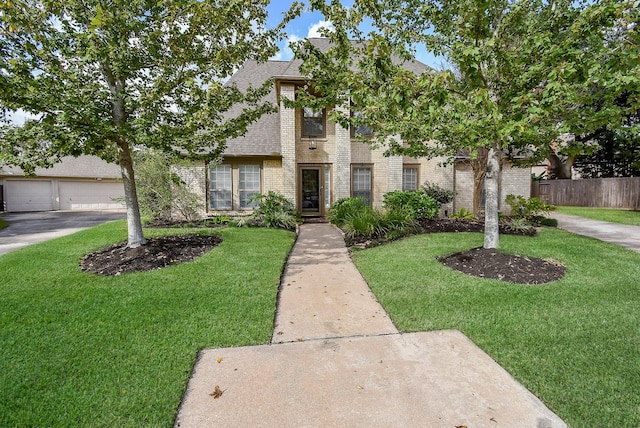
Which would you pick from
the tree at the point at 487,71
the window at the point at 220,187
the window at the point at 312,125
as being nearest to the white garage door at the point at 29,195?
the window at the point at 220,187

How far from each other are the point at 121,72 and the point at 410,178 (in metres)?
10.7

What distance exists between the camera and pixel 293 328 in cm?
367

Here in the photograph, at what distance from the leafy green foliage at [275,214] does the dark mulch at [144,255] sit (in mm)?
3040

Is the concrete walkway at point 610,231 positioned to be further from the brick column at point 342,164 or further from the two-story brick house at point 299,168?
the brick column at point 342,164

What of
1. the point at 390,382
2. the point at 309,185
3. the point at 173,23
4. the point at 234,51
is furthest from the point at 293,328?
the point at 309,185

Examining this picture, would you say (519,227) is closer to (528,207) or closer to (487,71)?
(528,207)

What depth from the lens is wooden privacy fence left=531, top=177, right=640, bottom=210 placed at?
55.8ft

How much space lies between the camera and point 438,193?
12.5 metres

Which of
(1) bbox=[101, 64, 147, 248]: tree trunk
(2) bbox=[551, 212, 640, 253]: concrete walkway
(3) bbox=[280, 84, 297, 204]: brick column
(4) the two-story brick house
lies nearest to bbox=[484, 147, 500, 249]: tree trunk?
(2) bbox=[551, 212, 640, 253]: concrete walkway

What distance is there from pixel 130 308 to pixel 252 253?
2.93 meters

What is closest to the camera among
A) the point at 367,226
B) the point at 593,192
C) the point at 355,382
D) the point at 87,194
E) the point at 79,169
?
the point at 355,382

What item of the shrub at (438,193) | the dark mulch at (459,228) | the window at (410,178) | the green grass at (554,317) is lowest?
the green grass at (554,317)

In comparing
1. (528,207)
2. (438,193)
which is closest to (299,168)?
(438,193)

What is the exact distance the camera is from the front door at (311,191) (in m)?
12.6
